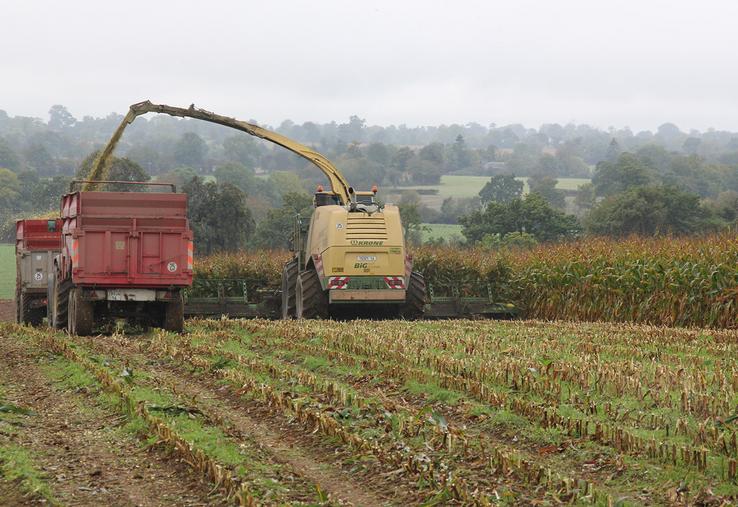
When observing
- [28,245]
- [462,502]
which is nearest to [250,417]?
[462,502]

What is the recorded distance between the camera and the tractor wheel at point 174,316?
19.6m

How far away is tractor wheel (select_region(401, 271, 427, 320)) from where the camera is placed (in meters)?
23.9

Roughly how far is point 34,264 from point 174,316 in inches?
297

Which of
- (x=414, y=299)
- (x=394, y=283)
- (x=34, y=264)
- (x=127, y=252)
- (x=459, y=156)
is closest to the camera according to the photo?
(x=127, y=252)

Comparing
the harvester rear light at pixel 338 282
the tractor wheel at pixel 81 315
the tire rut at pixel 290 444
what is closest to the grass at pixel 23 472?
the tire rut at pixel 290 444

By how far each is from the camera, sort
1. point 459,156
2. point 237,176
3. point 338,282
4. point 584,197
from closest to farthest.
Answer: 1. point 338,282
2. point 584,197
3. point 237,176
4. point 459,156

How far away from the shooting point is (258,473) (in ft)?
27.2

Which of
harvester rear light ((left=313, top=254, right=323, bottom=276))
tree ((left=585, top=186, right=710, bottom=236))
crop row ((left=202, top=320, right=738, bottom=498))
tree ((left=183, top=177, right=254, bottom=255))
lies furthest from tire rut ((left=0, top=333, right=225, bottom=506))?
tree ((left=585, top=186, right=710, bottom=236))

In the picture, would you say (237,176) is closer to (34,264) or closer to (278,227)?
(278,227)

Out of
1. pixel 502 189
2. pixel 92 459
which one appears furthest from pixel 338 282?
pixel 502 189

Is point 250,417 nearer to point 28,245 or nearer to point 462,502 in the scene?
point 462,502

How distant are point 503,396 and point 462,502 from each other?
3454 millimetres

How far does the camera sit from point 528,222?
187 ft

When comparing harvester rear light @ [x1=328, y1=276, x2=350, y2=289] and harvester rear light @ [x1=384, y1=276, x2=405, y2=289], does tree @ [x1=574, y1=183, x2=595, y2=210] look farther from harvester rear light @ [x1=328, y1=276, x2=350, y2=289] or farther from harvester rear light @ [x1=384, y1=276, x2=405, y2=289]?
harvester rear light @ [x1=328, y1=276, x2=350, y2=289]
